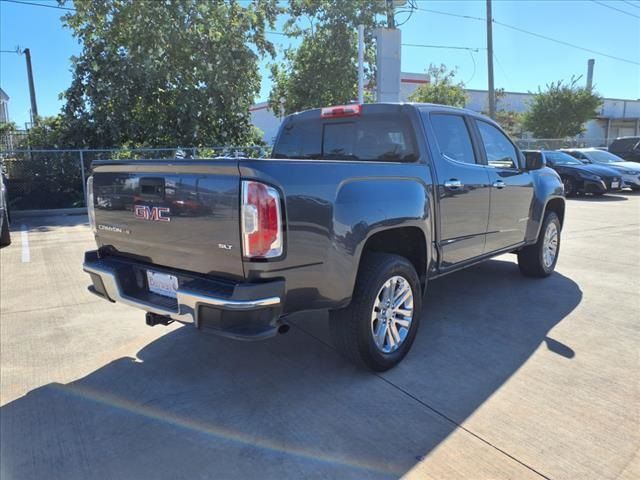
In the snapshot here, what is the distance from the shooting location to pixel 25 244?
8914 mm

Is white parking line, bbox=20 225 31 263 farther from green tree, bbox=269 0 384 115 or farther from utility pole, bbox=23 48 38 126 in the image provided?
utility pole, bbox=23 48 38 126

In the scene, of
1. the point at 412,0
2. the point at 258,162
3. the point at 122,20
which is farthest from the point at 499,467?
the point at 122,20

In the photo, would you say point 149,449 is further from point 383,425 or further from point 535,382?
point 535,382

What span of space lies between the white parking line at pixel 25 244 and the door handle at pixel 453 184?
6408mm

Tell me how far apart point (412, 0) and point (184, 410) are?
15.4m

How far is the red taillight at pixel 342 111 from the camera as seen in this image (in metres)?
4.42

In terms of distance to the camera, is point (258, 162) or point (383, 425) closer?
point (258, 162)

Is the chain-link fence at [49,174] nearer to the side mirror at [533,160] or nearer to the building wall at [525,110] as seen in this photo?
the side mirror at [533,160]

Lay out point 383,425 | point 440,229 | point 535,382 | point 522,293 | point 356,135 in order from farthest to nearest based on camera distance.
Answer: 1. point 522,293
2. point 356,135
3. point 440,229
4. point 535,382
5. point 383,425

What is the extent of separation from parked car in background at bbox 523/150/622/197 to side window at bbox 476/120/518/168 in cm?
1186

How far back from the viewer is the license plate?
10.4 ft

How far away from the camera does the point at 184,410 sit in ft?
10.4

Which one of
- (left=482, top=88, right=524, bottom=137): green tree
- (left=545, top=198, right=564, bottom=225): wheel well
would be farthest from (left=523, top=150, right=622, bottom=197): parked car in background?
(left=482, top=88, right=524, bottom=137): green tree

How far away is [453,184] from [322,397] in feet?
6.81
